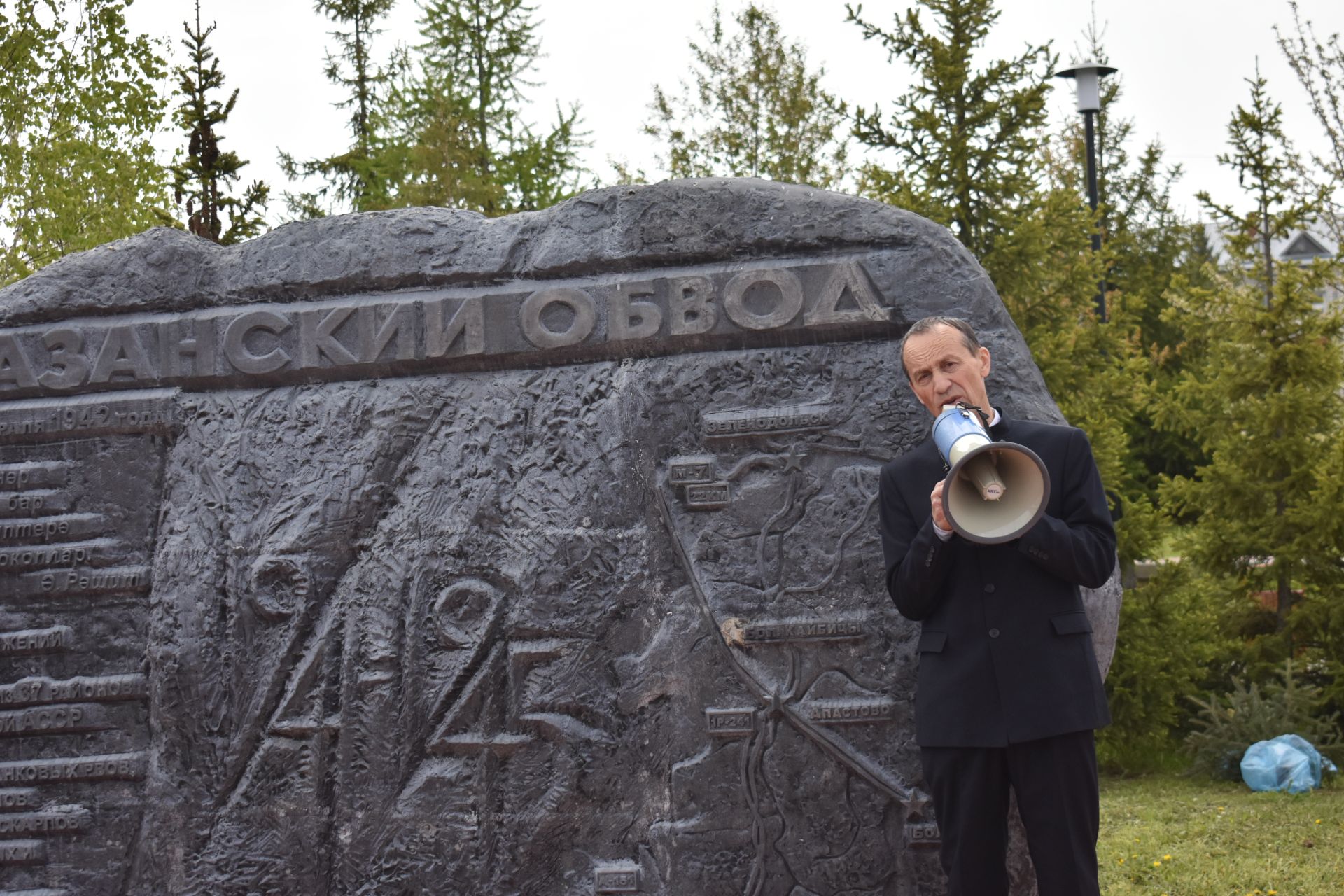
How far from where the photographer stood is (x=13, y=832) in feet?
12.5

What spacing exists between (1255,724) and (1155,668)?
22.9 inches

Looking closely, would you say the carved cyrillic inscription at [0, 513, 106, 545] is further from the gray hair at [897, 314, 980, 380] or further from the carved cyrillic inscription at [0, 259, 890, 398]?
the gray hair at [897, 314, 980, 380]

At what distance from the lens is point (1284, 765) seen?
6297mm

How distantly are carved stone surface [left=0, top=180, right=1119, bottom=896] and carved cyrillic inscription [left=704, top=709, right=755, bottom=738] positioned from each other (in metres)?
0.01

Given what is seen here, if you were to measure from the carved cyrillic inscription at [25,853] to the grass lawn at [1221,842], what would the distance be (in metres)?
3.60

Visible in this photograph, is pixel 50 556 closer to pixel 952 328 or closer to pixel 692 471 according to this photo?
pixel 692 471

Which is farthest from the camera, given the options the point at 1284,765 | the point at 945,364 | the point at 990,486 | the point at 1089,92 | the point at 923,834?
the point at 1089,92

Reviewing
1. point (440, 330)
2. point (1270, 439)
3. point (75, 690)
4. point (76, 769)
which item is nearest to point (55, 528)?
point (75, 690)

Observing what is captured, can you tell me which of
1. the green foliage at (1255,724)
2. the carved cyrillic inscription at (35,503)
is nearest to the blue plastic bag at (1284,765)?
the green foliage at (1255,724)

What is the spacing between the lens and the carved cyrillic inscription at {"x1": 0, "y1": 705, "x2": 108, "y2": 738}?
3.81 meters

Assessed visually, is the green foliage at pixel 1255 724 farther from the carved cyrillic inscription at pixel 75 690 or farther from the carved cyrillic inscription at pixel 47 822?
the carved cyrillic inscription at pixel 47 822

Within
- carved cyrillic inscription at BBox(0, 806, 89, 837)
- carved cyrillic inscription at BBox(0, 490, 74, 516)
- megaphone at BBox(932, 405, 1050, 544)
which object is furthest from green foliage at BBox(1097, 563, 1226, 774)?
carved cyrillic inscription at BBox(0, 490, 74, 516)

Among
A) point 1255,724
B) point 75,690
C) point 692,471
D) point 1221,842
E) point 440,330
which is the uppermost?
point 440,330

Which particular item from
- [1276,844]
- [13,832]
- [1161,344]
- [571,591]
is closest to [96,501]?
[13,832]
